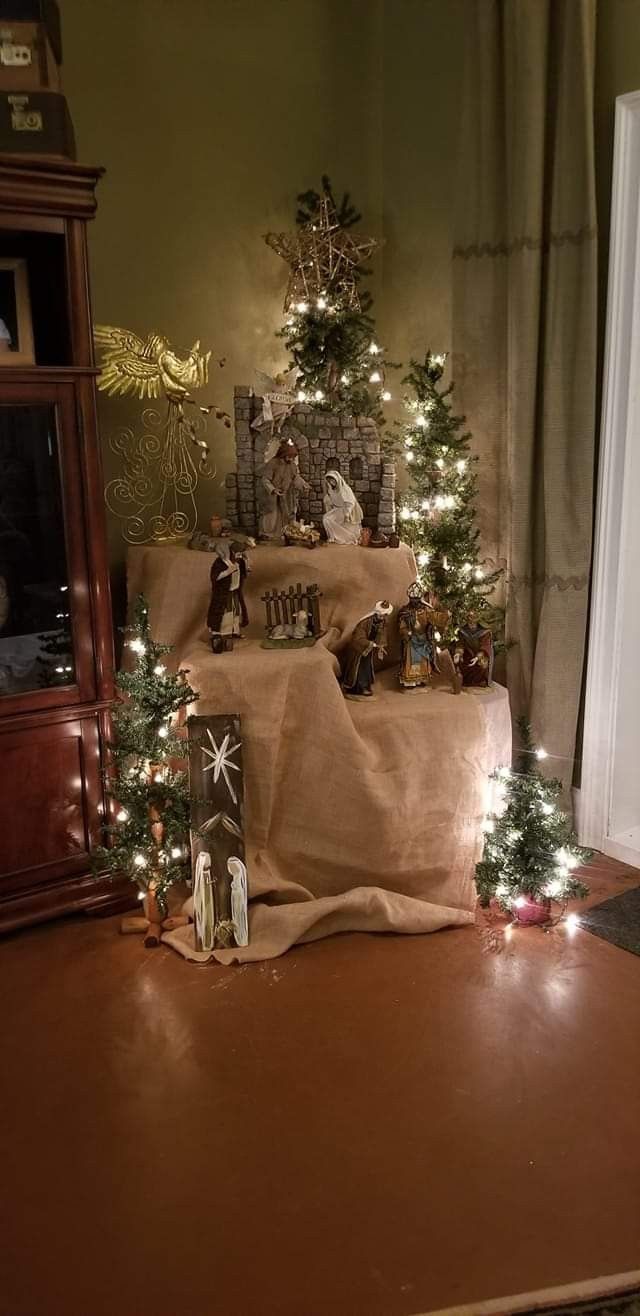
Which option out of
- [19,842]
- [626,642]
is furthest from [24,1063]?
[626,642]

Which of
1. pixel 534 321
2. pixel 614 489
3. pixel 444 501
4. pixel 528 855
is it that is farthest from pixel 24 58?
pixel 528 855

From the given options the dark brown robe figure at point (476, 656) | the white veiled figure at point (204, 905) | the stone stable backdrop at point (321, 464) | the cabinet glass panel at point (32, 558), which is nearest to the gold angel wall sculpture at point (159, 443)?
the stone stable backdrop at point (321, 464)

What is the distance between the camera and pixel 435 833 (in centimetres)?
327

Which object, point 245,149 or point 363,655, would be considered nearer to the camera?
point 363,655

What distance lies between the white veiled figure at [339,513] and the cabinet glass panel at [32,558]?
3.37 ft

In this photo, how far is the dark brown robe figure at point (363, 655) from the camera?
3.37m

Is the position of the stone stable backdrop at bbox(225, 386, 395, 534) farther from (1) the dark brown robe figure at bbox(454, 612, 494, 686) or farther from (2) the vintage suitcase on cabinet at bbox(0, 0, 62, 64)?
(2) the vintage suitcase on cabinet at bbox(0, 0, 62, 64)

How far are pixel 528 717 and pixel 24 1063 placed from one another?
2.03m

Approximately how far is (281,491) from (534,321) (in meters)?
1.03

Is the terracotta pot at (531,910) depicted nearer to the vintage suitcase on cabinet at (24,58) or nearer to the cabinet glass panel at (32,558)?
the cabinet glass panel at (32,558)

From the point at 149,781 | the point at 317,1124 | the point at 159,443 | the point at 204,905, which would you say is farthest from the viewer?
the point at 159,443

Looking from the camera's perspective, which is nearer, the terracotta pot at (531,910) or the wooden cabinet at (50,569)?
the wooden cabinet at (50,569)

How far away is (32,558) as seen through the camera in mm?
3076

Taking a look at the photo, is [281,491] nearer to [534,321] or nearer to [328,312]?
[328,312]
